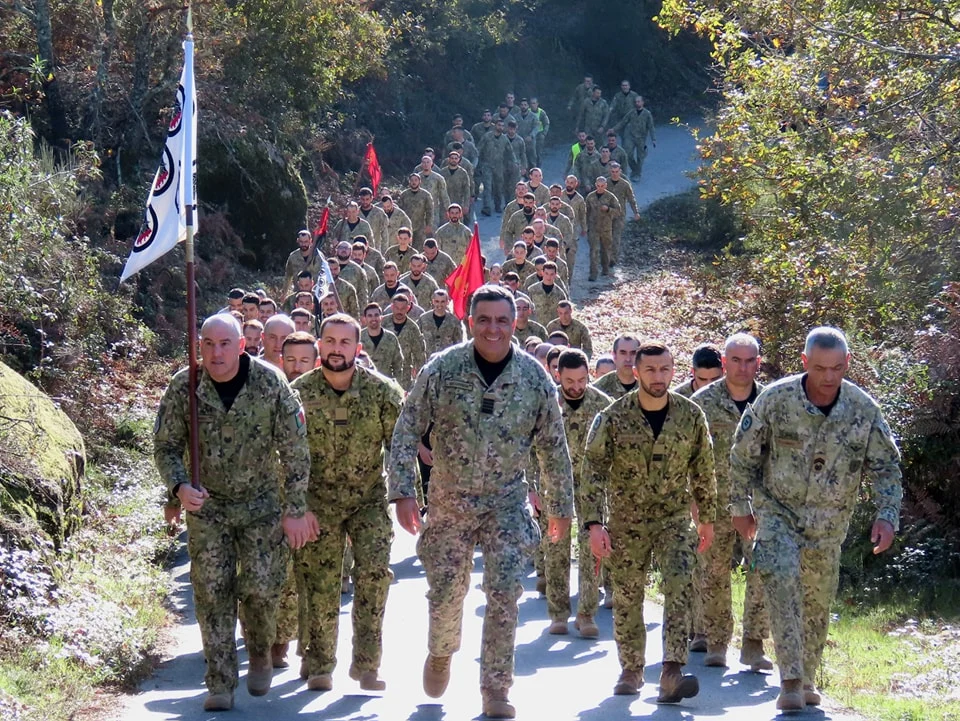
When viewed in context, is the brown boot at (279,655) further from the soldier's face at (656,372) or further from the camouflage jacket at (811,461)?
the camouflage jacket at (811,461)

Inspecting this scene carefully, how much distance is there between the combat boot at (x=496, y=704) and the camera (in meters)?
8.24

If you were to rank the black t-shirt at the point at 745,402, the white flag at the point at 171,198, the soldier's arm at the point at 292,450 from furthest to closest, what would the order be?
the black t-shirt at the point at 745,402, the white flag at the point at 171,198, the soldier's arm at the point at 292,450

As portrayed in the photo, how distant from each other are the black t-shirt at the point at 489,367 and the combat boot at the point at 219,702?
237cm

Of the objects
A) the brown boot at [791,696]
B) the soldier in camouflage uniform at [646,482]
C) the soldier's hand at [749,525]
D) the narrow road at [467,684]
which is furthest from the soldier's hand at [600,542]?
the brown boot at [791,696]

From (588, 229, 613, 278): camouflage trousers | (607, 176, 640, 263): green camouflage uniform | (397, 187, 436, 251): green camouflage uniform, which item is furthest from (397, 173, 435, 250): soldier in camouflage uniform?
(607, 176, 640, 263): green camouflage uniform

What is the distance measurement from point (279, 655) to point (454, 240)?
1486 centimetres

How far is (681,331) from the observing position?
24.6 meters

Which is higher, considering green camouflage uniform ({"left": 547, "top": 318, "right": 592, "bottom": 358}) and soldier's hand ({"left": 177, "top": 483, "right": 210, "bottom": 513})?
green camouflage uniform ({"left": 547, "top": 318, "right": 592, "bottom": 358})

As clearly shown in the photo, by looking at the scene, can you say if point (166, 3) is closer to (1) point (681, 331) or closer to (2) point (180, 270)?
(2) point (180, 270)

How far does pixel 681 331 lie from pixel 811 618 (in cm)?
1595

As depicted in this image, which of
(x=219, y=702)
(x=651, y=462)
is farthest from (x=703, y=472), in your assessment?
(x=219, y=702)

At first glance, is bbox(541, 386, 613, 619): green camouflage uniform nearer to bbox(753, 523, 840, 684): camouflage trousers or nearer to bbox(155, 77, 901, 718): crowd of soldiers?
bbox(155, 77, 901, 718): crowd of soldiers

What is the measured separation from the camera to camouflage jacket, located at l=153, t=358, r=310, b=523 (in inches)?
351

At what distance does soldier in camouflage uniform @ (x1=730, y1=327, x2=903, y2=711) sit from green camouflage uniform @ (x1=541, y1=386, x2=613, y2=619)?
7.81 feet
